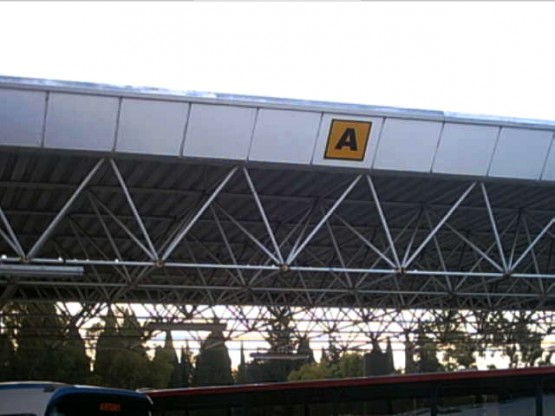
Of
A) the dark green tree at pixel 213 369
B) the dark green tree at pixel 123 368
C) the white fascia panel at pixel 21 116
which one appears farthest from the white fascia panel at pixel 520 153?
the dark green tree at pixel 213 369

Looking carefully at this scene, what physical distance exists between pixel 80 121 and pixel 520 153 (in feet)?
25.6

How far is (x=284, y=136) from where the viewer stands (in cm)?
1537

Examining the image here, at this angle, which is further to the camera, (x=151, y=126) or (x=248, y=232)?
(x=248, y=232)

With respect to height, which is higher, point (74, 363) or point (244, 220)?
point (244, 220)

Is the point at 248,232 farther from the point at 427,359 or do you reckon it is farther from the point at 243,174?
the point at 427,359

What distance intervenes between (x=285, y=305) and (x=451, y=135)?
1512 centimetres

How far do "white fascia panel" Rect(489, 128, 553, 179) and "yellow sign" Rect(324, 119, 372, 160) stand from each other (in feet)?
8.59

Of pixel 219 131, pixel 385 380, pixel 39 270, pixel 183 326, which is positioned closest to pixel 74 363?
pixel 183 326

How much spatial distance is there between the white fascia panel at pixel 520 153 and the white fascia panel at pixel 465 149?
0.19 metres

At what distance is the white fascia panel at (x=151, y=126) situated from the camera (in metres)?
14.6

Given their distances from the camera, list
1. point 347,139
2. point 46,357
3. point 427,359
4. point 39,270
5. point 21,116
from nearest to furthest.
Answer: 1. point 21,116
2. point 39,270
3. point 347,139
4. point 46,357
5. point 427,359

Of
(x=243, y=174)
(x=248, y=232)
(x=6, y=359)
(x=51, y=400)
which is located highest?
(x=243, y=174)

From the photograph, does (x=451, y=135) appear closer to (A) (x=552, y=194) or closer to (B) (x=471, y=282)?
(A) (x=552, y=194)

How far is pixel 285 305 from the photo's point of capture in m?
30.4
